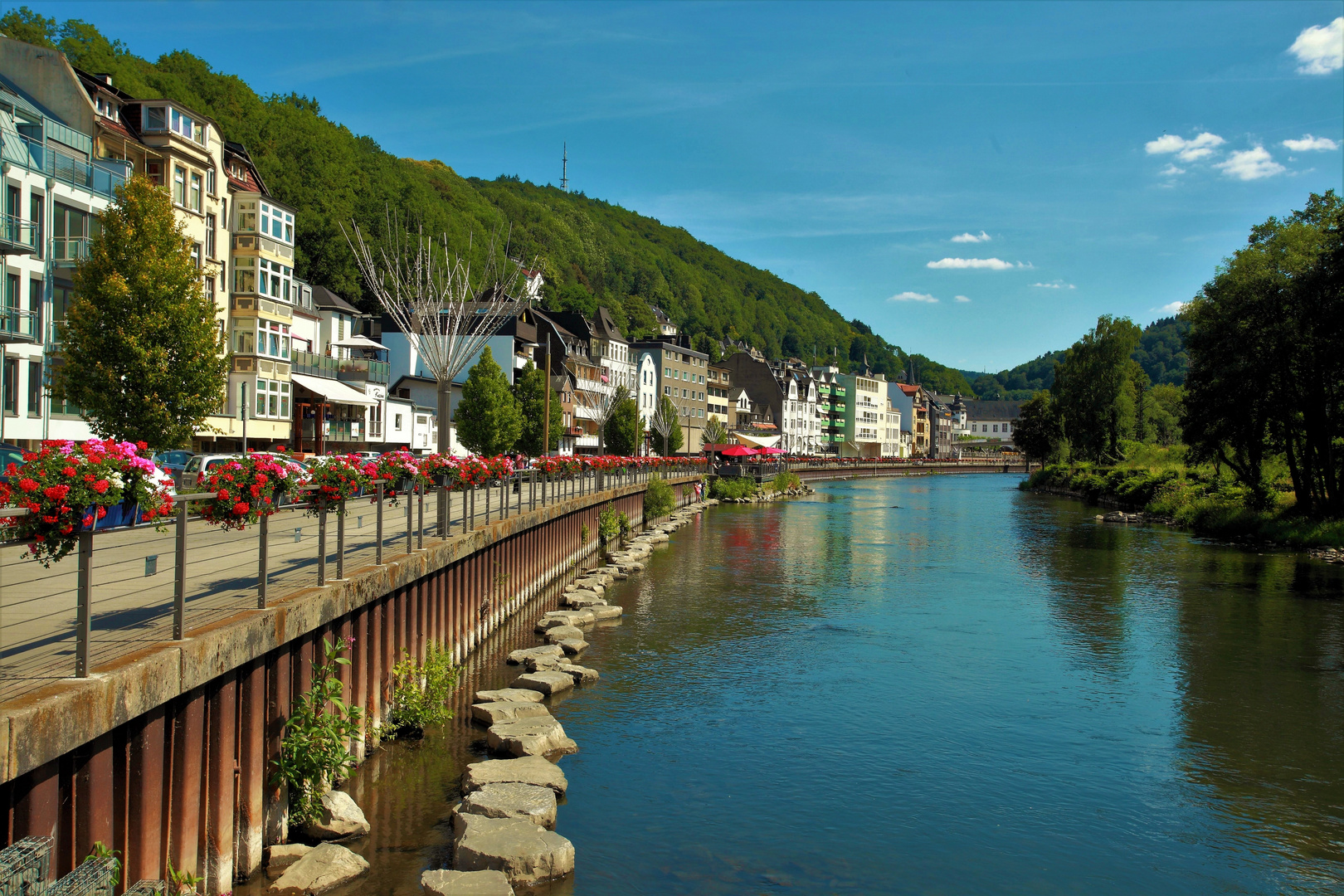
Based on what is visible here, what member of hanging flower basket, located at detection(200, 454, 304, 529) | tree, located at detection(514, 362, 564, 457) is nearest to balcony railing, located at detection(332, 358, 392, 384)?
tree, located at detection(514, 362, 564, 457)

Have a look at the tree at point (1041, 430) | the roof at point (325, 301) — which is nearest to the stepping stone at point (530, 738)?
the roof at point (325, 301)

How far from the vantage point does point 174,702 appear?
29.0 ft

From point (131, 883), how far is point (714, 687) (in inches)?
511

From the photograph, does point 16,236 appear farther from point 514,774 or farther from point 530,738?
point 514,774

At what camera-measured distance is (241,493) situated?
10.1 metres

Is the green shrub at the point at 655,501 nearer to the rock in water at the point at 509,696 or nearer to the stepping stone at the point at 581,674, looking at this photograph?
the stepping stone at the point at 581,674

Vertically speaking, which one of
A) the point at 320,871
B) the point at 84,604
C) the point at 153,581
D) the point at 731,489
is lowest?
the point at 320,871

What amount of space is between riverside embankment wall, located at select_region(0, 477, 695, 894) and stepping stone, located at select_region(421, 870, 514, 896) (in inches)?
72.3

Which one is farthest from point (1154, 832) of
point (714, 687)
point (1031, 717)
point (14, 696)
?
point (14, 696)

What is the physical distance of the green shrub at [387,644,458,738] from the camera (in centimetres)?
1530

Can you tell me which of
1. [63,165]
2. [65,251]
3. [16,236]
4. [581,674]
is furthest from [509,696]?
[63,165]

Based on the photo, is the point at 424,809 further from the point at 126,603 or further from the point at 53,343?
the point at 53,343

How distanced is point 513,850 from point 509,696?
21.5 ft

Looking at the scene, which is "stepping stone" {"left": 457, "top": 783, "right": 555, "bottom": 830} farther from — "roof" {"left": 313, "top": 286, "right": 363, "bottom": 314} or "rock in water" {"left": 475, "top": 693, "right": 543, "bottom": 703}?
"roof" {"left": 313, "top": 286, "right": 363, "bottom": 314}
